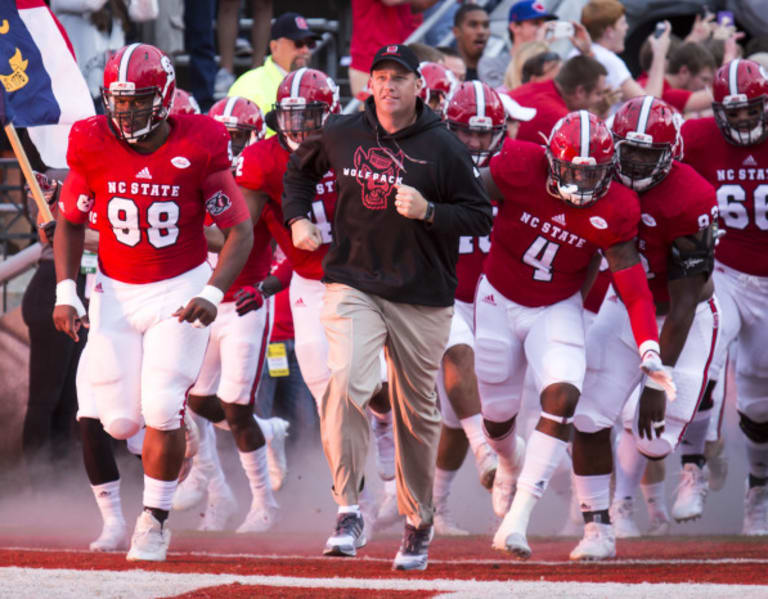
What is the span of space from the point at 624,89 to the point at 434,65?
2.40m

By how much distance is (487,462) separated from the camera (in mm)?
7426

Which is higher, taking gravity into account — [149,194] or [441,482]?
[149,194]

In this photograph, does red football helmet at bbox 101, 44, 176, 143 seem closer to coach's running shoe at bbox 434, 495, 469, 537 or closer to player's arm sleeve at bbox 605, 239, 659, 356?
player's arm sleeve at bbox 605, 239, 659, 356

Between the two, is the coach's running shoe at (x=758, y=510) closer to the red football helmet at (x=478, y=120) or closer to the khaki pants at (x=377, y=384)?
the red football helmet at (x=478, y=120)

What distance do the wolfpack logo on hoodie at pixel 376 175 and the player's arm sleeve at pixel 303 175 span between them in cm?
27

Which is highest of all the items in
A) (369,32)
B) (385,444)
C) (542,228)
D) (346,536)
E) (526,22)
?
(542,228)

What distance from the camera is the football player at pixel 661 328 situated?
21.6ft

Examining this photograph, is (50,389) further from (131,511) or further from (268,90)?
(268,90)

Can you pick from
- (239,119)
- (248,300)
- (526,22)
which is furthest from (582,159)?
(526,22)

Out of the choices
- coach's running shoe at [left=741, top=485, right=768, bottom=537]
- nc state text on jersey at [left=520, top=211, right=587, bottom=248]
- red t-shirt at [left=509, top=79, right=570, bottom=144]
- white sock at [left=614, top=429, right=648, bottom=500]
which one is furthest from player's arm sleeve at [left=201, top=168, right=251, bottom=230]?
coach's running shoe at [left=741, top=485, right=768, bottom=537]

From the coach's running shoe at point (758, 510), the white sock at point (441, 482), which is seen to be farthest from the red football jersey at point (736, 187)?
the white sock at point (441, 482)

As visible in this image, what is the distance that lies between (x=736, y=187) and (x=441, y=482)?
7.11 feet

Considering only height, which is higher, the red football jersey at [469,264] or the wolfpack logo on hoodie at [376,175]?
the wolfpack logo on hoodie at [376,175]

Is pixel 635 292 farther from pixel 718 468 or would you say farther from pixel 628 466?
pixel 718 468
